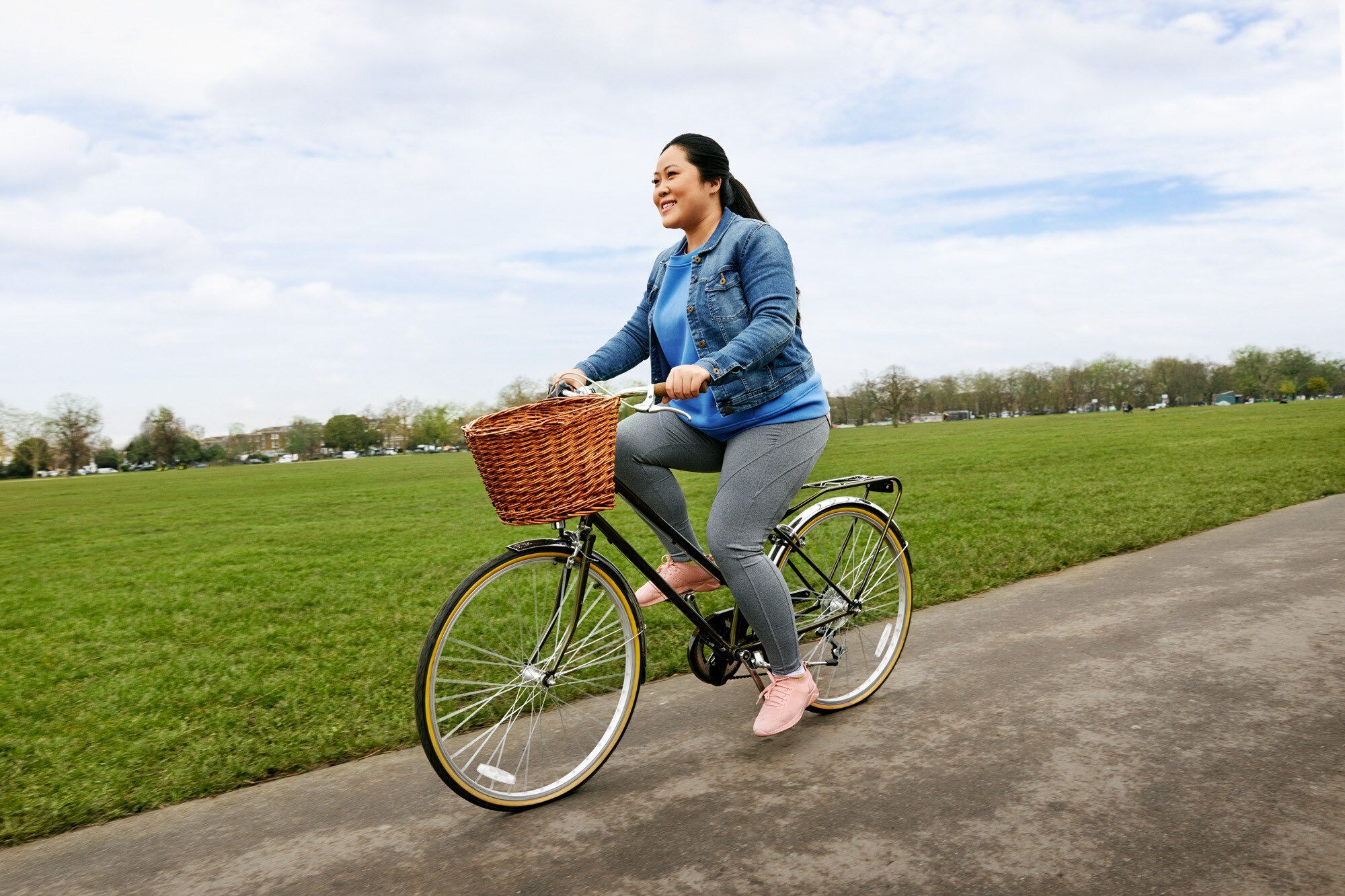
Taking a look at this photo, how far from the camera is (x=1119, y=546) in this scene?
24.6 feet

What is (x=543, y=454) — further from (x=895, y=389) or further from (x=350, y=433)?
(x=350, y=433)

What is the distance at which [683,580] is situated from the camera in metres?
3.64

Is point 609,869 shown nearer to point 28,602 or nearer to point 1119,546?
point 1119,546

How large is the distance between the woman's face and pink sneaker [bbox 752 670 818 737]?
1708 millimetres

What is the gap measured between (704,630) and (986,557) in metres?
4.41

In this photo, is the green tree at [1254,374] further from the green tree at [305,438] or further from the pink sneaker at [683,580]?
the pink sneaker at [683,580]

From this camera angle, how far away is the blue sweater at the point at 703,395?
335 centimetres

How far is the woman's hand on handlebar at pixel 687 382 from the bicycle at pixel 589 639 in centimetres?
7

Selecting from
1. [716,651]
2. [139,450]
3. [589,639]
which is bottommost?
[716,651]

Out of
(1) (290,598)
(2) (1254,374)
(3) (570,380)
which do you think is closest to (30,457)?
(1) (290,598)

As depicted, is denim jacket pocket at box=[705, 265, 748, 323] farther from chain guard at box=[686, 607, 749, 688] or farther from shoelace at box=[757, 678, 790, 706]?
shoelace at box=[757, 678, 790, 706]

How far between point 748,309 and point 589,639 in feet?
4.13

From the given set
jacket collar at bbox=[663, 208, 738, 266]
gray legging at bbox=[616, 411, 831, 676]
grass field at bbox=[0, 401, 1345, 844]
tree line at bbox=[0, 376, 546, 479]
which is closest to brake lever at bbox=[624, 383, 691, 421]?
gray legging at bbox=[616, 411, 831, 676]

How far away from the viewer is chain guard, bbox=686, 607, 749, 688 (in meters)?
3.55
